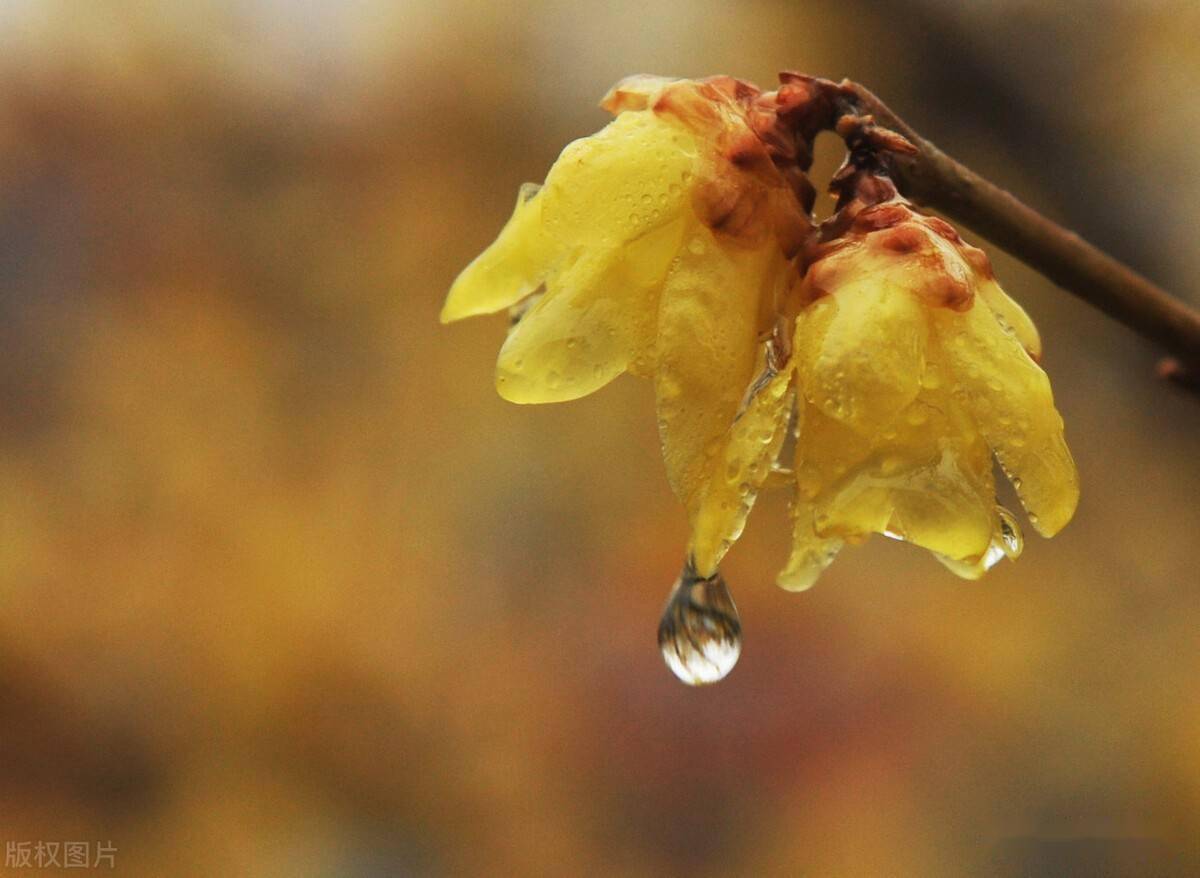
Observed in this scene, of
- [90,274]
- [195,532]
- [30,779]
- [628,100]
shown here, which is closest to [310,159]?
[90,274]

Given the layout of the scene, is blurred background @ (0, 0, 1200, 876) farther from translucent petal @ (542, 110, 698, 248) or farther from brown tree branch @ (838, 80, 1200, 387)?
translucent petal @ (542, 110, 698, 248)

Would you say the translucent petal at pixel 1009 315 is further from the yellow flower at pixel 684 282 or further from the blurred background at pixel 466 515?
the blurred background at pixel 466 515

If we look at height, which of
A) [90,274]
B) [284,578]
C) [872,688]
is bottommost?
[872,688]

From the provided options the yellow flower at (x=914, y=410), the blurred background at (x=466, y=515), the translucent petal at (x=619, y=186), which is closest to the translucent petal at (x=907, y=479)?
the yellow flower at (x=914, y=410)

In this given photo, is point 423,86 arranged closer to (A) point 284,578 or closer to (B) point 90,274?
(B) point 90,274

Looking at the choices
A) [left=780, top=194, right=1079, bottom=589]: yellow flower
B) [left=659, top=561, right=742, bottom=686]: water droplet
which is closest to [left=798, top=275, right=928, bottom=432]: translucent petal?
[left=780, top=194, right=1079, bottom=589]: yellow flower

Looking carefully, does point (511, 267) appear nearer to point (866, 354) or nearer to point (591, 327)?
point (591, 327)
